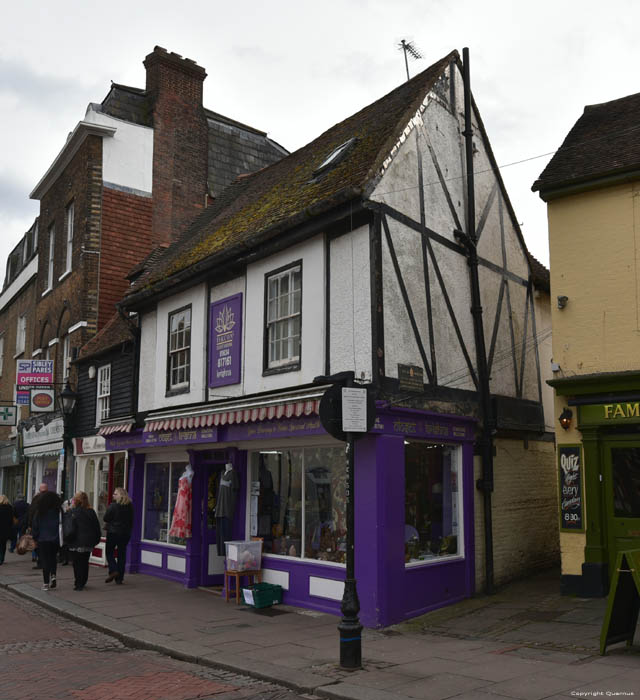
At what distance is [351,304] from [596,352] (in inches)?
140

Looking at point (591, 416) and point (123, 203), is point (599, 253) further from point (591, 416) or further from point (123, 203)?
point (123, 203)

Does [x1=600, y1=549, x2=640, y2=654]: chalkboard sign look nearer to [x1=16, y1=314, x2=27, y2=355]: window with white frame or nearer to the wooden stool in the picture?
the wooden stool

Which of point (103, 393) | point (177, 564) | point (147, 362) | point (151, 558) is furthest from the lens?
point (103, 393)

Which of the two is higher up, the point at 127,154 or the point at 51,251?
the point at 127,154

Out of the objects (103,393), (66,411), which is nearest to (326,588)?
(103,393)

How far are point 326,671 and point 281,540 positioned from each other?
4.39 metres

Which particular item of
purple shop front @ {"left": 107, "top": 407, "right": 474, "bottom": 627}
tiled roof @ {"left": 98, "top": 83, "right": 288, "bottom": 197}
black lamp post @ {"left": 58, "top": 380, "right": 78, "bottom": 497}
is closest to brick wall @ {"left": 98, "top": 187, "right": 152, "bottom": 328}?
tiled roof @ {"left": 98, "top": 83, "right": 288, "bottom": 197}

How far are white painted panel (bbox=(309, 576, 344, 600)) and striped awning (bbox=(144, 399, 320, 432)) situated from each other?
2410 millimetres

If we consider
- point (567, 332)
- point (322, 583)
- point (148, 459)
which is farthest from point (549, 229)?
point (148, 459)

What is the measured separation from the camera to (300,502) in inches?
446

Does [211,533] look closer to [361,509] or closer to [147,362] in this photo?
[147,362]

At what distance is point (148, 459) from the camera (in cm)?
1605

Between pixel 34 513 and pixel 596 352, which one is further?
pixel 34 513

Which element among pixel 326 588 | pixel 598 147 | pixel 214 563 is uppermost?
pixel 598 147
